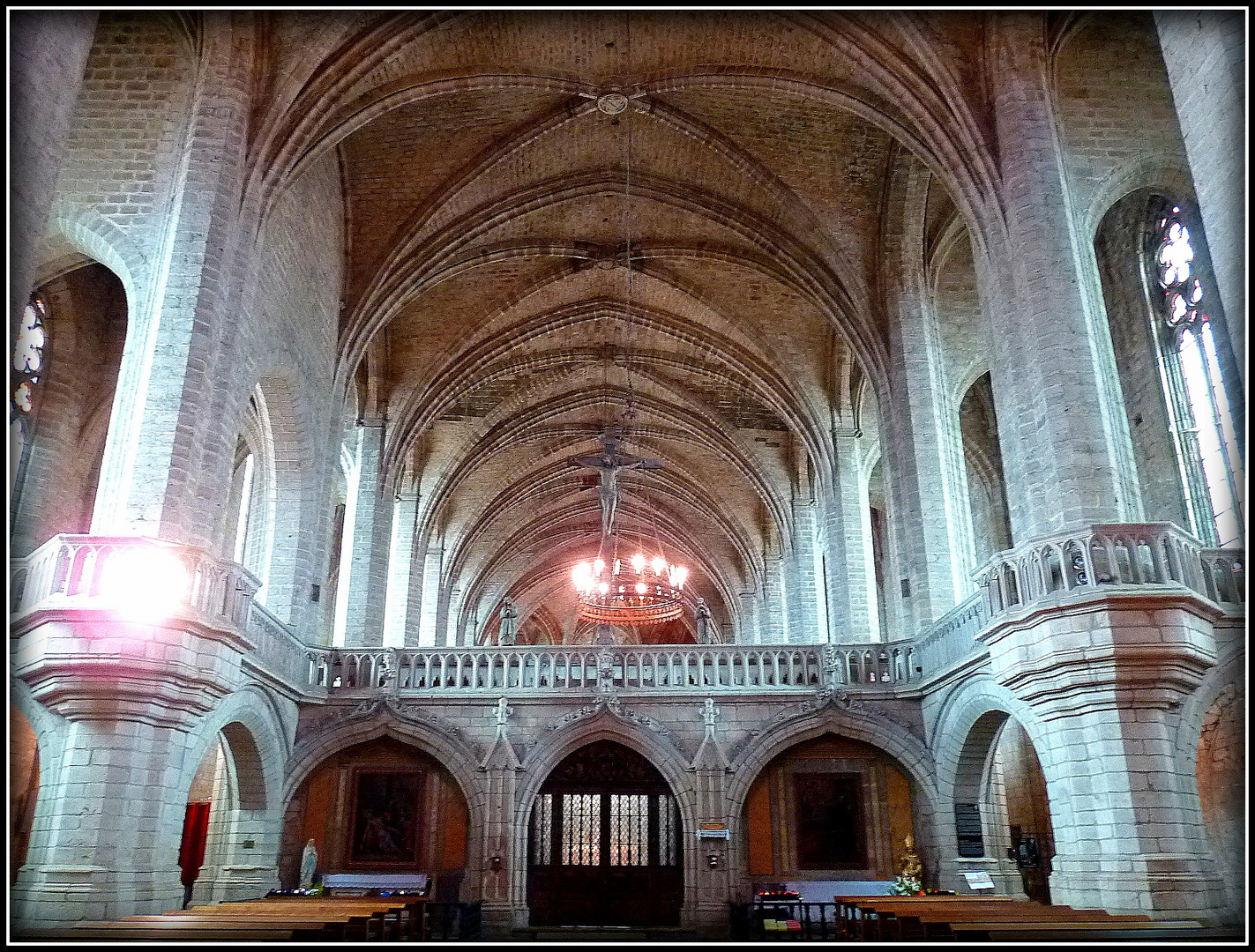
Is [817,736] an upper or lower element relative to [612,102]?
lower

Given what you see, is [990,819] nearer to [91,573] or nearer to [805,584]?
[805,584]

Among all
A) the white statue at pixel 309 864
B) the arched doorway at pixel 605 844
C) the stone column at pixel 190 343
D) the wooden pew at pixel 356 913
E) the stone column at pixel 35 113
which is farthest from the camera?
the arched doorway at pixel 605 844

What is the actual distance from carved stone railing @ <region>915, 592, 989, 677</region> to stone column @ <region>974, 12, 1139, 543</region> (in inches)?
65.8

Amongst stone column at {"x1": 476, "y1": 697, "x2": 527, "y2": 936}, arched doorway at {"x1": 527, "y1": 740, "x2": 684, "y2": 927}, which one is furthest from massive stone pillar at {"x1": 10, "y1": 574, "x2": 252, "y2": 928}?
arched doorway at {"x1": 527, "y1": 740, "x2": 684, "y2": 927}

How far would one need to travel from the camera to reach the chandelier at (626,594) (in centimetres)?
2331

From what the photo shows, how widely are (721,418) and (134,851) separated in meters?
19.8

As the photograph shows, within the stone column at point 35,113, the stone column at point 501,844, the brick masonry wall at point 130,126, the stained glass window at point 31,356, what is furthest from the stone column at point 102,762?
the stained glass window at point 31,356

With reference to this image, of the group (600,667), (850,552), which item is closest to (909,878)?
(600,667)

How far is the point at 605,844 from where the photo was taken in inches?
760

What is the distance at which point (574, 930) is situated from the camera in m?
17.1

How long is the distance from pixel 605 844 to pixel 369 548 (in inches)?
299

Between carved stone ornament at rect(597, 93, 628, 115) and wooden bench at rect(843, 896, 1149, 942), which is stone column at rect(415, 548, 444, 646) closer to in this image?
carved stone ornament at rect(597, 93, 628, 115)

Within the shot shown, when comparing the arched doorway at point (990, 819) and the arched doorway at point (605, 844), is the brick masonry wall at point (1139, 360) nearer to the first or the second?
the arched doorway at point (990, 819)

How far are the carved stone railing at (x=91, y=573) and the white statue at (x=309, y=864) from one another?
6.59 m
